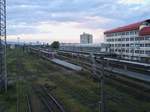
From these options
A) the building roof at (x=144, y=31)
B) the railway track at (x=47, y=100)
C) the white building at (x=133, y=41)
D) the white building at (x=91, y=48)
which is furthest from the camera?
the white building at (x=91, y=48)

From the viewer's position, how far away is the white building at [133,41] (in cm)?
5116

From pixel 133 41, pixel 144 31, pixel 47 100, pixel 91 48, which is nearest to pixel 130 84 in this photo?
pixel 47 100

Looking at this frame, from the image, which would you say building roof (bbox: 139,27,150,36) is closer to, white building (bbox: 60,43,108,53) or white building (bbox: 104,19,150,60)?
white building (bbox: 104,19,150,60)

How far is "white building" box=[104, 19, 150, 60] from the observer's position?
168 feet

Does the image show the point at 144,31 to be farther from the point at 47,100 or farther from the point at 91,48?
the point at 91,48

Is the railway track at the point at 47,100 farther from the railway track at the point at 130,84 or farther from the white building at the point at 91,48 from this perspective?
the white building at the point at 91,48

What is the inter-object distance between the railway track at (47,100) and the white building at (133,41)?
86.0 ft

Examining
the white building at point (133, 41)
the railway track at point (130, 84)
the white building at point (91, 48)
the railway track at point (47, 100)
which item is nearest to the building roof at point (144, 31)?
the white building at point (133, 41)

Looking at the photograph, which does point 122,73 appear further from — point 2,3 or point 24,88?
point 2,3

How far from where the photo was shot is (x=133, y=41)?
58094mm

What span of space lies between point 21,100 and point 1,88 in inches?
140

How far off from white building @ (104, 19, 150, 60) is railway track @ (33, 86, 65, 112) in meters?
26.2

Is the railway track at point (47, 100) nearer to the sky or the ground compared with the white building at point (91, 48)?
nearer to the ground

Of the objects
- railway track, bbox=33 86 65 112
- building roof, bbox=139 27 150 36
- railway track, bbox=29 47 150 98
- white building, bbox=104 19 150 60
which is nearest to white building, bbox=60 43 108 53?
white building, bbox=104 19 150 60
